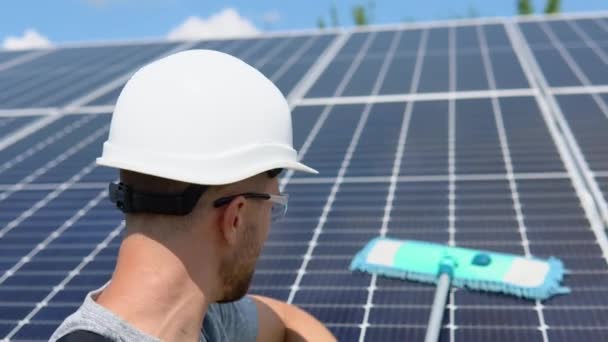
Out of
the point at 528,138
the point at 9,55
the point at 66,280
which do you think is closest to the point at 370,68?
the point at 528,138

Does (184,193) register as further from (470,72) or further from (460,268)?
(470,72)

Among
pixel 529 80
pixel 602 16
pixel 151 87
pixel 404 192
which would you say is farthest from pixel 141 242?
pixel 602 16

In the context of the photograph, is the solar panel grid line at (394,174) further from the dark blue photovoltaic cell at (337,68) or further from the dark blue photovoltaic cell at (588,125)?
the dark blue photovoltaic cell at (588,125)

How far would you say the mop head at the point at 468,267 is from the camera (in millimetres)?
3145

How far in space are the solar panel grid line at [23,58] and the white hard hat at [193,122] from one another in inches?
328

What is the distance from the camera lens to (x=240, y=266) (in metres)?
2.07

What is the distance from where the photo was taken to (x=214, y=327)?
236 centimetres

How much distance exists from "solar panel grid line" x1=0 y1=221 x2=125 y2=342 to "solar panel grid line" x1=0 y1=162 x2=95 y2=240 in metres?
0.68

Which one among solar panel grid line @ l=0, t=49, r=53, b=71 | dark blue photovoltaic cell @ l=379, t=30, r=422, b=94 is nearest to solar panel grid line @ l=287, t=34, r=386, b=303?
dark blue photovoltaic cell @ l=379, t=30, r=422, b=94

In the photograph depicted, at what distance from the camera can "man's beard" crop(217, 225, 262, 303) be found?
2.03 m

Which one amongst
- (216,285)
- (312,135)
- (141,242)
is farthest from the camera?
(312,135)

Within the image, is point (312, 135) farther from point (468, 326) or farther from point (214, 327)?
point (214, 327)

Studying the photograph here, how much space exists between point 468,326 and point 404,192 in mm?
1408

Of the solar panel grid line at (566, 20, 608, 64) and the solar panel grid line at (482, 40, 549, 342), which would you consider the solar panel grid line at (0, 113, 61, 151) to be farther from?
the solar panel grid line at (566, 20, 608, 64)
